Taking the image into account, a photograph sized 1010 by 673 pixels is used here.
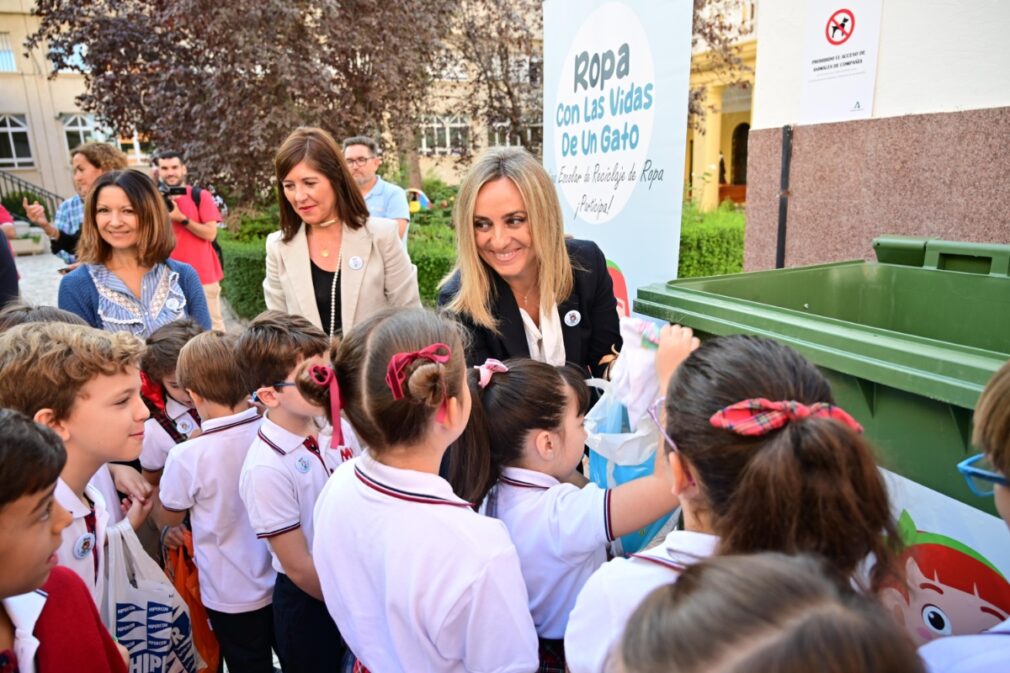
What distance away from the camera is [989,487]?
123 cm

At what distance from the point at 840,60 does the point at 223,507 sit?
374 centimetres

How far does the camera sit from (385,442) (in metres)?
1.44

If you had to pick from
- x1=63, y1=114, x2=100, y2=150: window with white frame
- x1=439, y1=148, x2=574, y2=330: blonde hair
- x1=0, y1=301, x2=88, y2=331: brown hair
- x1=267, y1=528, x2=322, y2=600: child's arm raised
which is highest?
x1=63, y1=114, x2=100, y2=150: window with white frame

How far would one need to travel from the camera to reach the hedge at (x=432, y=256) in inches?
324

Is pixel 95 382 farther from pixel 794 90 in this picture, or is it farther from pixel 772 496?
pixel 794 90

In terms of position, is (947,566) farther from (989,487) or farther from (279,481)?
(279,481)

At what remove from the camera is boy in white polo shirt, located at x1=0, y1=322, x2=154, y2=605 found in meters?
1.74

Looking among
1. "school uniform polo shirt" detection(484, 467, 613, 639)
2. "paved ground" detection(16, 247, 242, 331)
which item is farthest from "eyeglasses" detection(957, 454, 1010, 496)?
"paved ground" detection(16, 247, 242, 331)

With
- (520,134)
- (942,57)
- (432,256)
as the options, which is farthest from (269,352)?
(520,134)

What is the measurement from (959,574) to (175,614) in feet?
6.69

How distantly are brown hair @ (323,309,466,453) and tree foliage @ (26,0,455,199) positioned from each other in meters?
7.75

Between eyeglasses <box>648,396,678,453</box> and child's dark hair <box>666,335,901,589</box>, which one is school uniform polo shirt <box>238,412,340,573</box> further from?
child's dark hair <box>666,335,901,589</box>

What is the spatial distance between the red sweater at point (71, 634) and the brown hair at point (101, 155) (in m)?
3.66

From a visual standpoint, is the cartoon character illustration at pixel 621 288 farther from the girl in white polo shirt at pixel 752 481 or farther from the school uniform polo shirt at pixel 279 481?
the girl in white polo shirt at pixel 752 481
